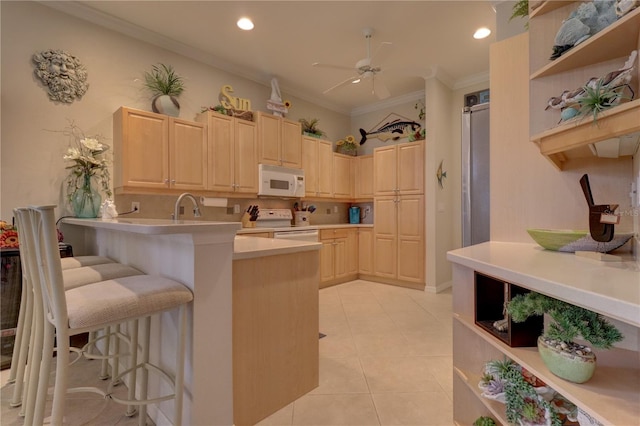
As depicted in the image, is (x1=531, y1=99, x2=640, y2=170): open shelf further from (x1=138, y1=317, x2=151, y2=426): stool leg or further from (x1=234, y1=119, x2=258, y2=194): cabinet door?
(x1=234, y1=119, x2=258, y2=194): cabinet door

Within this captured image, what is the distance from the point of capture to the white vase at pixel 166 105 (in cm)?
297

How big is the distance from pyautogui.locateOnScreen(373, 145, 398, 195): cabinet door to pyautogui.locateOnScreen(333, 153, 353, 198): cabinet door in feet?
1.91

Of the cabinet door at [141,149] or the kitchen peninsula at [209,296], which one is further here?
the cabinet door at [141,149]

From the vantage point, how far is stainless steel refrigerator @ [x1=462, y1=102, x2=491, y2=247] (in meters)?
2.25

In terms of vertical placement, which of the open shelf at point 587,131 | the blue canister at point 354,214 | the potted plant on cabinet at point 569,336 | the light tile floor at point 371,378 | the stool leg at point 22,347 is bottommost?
the light tile floor at point 371,378

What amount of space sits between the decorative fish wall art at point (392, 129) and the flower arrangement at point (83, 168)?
389 centimetres

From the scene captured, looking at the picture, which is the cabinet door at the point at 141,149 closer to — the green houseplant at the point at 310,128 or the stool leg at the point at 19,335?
the stool leg at the point at 19,335

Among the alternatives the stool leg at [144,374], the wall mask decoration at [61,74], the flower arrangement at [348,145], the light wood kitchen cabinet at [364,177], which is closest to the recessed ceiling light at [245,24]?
the wall mask decoration at [61,74]

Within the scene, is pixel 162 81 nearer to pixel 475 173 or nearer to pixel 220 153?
pixel 220 153

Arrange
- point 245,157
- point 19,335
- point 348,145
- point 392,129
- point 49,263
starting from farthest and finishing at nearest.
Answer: point 348,145, point 392,129, point 245,157, point 19,335, point 49,263

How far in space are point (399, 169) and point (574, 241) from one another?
3204mm

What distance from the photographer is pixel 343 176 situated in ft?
16.2

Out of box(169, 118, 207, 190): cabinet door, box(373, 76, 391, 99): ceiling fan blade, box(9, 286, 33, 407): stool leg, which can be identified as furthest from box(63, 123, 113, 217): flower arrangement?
box(373, 76, 391, 99): ceiling fan blade

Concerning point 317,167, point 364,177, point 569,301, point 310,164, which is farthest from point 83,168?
point 364,177
